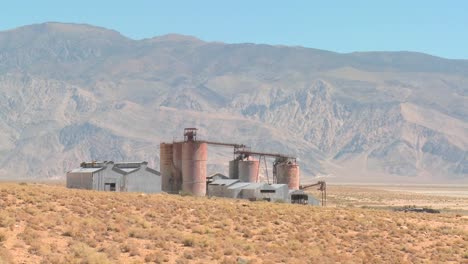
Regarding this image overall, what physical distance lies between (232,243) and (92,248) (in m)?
6.61

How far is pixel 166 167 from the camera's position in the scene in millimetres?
80312

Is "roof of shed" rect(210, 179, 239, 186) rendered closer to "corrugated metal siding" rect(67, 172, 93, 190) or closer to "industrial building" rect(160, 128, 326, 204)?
"industrial building" rect(160, 128, 326, 204)

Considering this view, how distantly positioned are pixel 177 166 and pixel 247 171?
11523 millimetres

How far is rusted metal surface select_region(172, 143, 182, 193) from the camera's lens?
78.4 metres

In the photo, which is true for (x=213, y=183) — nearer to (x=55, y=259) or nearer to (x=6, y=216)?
(x=6, y=216)

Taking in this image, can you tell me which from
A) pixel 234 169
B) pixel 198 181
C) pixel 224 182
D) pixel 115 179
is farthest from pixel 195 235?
pixel 234 169

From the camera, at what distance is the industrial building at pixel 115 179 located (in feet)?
237

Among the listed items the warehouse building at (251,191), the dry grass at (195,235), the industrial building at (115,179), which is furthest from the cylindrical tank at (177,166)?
the dry grass at (195,235)

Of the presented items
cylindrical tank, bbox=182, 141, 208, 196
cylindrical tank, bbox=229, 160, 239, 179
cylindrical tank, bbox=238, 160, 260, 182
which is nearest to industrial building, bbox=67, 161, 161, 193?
cylindrical tank, bbox=182, 141, 208, 196

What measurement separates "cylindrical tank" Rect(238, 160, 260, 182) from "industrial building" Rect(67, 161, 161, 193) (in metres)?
14.9

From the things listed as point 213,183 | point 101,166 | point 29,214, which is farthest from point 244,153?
point 29,214

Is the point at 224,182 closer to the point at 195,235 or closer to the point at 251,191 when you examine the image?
the point at 251,191

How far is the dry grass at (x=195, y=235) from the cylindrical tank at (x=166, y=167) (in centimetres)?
3402

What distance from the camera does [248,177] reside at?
288 ft
